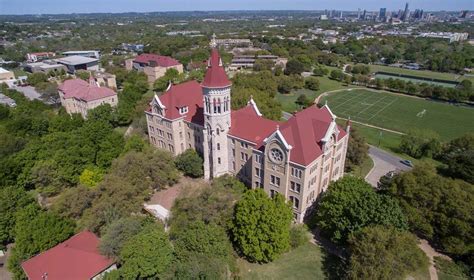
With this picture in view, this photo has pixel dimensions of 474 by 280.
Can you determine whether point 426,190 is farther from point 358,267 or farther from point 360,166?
point 360,166

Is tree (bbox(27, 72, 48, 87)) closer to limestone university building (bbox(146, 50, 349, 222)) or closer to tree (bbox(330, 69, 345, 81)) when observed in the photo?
limestone university building (bbox(146, 50, 349, 222))

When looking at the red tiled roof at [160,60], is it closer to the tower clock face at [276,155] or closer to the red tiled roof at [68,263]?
the tower clock face at [276,155]

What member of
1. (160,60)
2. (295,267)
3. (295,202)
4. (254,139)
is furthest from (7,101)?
(295,267)

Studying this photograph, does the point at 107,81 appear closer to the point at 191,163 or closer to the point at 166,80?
the point at 166,80

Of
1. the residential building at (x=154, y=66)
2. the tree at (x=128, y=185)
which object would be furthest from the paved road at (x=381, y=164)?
the residential building at (x=154, y=66)

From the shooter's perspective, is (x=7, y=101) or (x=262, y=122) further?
(x=7, y=101)
